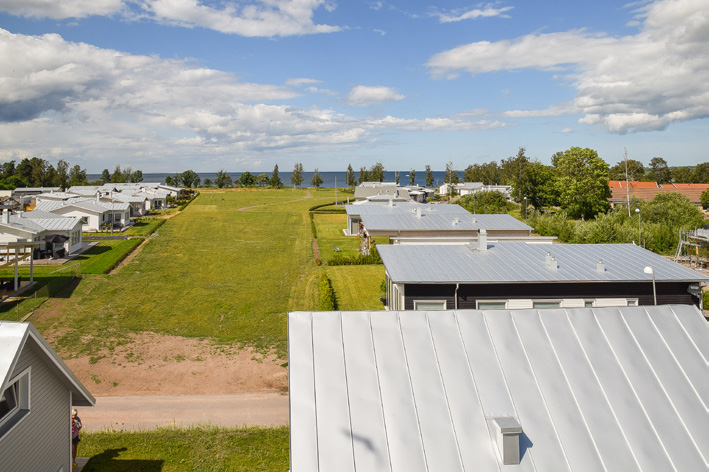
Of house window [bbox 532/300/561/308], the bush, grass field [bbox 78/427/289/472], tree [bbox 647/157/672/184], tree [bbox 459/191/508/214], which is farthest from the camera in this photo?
tree [bbox 647/157/672/184]

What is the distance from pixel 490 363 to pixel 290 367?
10.8ft

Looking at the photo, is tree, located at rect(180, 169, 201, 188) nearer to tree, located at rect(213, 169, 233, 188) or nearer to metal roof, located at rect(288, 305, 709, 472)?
tree, located at rect(213, 169, 233, 188)

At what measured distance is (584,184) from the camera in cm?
6122

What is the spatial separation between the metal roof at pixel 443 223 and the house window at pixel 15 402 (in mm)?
28032

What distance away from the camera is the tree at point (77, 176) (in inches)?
5246

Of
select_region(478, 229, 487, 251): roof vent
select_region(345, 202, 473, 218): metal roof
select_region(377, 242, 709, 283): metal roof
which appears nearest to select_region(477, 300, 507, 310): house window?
select_region(377, 242, 709, 283): metal roof

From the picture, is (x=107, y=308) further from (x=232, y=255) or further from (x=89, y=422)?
(x=232, y=255)

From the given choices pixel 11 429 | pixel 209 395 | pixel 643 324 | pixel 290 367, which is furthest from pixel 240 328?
Result: pixel 643 324

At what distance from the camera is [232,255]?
42.0 metres

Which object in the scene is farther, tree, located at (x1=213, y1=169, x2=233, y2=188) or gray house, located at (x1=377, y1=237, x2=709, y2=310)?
tree, located at (x1=213, y1=169, x2=233, y2=188)

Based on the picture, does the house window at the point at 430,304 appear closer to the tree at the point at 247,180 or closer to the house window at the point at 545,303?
the house window at the point at 545,303

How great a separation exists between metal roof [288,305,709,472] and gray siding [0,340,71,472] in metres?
5.87

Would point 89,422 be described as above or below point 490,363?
below

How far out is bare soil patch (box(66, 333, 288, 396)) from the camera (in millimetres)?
16859
